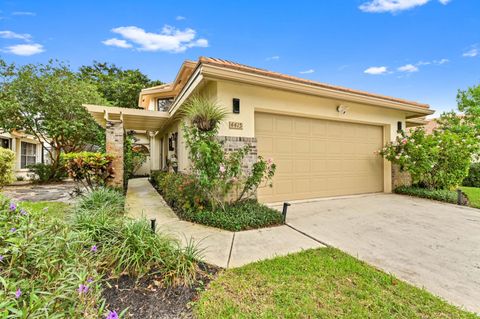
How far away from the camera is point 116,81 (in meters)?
19.9

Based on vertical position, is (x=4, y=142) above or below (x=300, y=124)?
above

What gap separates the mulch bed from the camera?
6.65 feet

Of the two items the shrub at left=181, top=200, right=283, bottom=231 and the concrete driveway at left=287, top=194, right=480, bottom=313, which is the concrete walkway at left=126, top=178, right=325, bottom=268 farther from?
the concrete driveway at left=287, top=194, right=480, bottom=313

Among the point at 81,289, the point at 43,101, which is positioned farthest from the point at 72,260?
the point at 43,101

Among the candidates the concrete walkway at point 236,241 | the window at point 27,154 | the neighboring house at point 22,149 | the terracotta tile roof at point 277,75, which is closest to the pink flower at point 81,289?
the concrete walkway at point 236,241

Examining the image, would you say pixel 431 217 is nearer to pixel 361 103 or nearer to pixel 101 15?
pixel 361 103

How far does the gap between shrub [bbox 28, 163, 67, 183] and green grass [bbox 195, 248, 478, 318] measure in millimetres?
15107

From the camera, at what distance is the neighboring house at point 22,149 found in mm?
13711

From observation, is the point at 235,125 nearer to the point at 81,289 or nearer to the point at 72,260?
the point at 72,260

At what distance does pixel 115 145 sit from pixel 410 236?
7.94 meters

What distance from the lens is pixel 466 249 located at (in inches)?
135

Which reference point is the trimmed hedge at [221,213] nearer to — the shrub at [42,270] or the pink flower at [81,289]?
the shrub at [42,270]

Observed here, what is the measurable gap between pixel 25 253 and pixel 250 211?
3.54 meters

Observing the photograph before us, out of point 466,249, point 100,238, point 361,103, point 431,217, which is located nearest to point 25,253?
point 100,238
